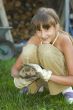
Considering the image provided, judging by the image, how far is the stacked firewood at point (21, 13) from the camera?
654 centimetres

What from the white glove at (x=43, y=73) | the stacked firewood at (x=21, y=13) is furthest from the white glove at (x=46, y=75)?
the stacked firewood at (x=21, y=13)

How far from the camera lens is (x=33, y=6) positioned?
23.1 ft

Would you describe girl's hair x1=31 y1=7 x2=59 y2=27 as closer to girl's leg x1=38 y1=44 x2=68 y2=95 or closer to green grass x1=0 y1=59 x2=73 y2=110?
girl's leg x1=38 y1=44 x2=68 y2=95

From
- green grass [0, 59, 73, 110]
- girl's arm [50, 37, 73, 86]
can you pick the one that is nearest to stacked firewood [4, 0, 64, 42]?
green grass [0, 59, 73, 110]

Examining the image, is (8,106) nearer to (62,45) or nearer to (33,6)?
(62,45)

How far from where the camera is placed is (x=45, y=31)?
306 cm

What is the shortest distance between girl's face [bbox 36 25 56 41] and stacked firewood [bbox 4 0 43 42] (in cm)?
323

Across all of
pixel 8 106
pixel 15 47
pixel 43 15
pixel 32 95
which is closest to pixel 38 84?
pixel 32 95

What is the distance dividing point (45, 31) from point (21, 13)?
3.91m

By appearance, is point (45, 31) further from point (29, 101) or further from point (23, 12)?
point (23, 12)

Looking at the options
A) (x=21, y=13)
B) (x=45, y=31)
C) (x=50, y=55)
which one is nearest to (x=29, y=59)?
(x=50, y=55)

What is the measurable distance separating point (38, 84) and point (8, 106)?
1.04ft

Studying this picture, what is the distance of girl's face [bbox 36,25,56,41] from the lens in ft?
10.0

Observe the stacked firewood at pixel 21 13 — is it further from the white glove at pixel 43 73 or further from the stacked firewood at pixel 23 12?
the white glove at pixel 43 73
